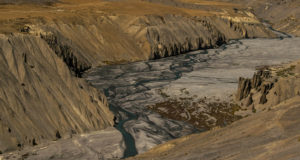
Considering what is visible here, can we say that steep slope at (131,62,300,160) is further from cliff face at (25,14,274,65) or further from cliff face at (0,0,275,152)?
cliff face at (25,14,274,65)

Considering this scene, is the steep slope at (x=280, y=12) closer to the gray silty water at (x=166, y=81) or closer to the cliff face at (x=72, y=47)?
the cliff face at (x=72, y=47)

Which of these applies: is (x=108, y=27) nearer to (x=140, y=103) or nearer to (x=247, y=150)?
(x=140, y=103)

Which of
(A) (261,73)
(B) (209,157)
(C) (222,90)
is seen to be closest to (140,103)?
(C) (222,90)

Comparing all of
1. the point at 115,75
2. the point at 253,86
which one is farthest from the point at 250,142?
the point at 115,75

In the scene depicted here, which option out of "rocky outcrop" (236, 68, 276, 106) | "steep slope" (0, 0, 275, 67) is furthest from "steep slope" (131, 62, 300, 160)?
"steep slope" (0, 0, 275, 67)

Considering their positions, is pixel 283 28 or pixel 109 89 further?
pixel 283 28

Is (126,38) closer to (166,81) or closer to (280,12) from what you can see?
(166,81)

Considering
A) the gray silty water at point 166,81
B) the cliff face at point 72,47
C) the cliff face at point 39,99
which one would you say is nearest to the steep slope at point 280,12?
the cliff face at point 72,47
